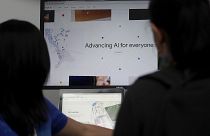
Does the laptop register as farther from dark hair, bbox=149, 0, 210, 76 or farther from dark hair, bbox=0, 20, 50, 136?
dark hair, bbox=149, 0, 210, 76

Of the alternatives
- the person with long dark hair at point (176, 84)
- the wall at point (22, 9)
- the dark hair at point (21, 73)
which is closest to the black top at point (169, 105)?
the person with long dark hair at point (176, 84)

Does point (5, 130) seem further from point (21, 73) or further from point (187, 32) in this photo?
point (187, 32)

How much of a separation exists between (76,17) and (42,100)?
73 cm

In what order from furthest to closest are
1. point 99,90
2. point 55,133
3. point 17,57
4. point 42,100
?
1. point 99,90
2. point 55,133
3. point 42,100
4. point 17,57

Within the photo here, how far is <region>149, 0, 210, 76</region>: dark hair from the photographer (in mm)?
969

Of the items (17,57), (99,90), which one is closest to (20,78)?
(17,57)

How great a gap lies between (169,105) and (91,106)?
3.49 ft

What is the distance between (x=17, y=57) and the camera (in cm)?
130

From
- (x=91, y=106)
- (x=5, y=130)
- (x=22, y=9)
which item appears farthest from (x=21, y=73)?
(x=22, y=9)

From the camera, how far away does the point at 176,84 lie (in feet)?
3.11

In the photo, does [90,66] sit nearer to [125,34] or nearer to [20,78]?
[125,34]

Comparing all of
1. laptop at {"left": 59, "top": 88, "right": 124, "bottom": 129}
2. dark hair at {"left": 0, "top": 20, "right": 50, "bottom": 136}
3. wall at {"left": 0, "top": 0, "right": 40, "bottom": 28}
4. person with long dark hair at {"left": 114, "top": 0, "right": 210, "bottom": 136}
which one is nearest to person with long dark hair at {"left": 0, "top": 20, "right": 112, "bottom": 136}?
dark hair at {"left": 0, "top": 20, "right": 50, "bottom": 136}

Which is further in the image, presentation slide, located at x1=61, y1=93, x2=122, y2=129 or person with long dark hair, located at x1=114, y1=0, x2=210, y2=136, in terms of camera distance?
presentation slide, located at x1=61, y1=93, x2=122, y2=129

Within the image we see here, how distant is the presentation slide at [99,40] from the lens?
2.04 metres
